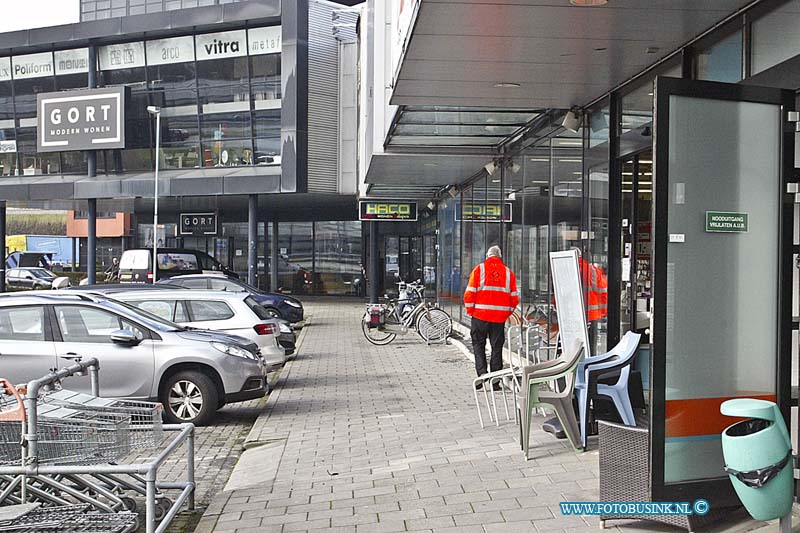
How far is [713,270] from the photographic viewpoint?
5.27 meters

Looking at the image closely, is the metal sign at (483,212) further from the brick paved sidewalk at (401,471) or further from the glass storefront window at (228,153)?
the glass storefront window at (228,153)

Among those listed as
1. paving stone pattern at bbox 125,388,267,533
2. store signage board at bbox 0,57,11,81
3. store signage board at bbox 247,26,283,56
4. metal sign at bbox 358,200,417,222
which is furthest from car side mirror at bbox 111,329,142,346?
store signage board at bbox 0,57,11,81

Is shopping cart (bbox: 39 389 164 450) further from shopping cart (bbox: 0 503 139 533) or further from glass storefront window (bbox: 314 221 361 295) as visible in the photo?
glass storefront window (bbox: 314 221 361 295)

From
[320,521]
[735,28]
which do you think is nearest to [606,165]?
[735,28]

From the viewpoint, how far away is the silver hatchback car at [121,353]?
31.5ft

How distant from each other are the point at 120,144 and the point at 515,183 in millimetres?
22251

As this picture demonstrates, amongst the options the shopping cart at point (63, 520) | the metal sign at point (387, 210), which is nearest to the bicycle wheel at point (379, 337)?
the metal sign at point (387, 210)

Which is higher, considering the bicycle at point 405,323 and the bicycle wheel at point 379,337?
the bicycle at point 405,323

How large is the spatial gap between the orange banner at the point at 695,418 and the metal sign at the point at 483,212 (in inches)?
381

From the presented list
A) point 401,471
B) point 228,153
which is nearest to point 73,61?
point 228,153

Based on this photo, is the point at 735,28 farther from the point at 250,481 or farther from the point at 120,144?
the point at 120,144

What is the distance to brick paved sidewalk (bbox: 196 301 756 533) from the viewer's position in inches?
226

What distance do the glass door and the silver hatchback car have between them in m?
6.07

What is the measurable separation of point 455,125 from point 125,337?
Answer: 562cm
